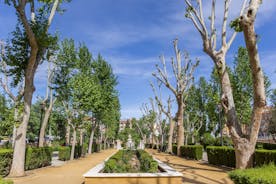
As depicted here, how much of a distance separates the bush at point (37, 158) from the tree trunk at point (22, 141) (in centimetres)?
185

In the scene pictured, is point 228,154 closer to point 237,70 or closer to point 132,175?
point 132,175

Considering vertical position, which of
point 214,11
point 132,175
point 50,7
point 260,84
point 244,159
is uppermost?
point 50,7

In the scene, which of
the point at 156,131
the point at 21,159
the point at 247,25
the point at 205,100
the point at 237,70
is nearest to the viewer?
the point at 247,25

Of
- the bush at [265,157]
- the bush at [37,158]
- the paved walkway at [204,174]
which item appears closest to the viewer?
the paved walkway at [204,174]

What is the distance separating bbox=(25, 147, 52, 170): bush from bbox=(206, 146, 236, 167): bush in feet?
34.9

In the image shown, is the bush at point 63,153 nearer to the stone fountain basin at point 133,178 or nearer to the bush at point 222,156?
the bush at point 222,156

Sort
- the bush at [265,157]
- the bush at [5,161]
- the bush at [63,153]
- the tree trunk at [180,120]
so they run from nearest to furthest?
the bush at [265,157]
the bush at [5,161]
the bush at [63,153]
the tree trunk at [180,120]

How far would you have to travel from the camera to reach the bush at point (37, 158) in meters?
13.0

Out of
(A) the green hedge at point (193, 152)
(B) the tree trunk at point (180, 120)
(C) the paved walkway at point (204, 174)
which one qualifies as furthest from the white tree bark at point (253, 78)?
(B) the tree trunk at point (180, 120)

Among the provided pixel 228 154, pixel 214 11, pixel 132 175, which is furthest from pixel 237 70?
pixel 132 175

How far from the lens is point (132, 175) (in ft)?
26.5

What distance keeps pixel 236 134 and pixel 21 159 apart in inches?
361

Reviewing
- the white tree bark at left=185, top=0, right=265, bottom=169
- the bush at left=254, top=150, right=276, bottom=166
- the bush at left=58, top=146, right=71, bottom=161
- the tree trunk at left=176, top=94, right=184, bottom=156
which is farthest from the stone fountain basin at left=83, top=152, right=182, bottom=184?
the tree trunk at left=176, top=94, right=184, bottom=156

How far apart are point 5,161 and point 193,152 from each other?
13.7 meters
